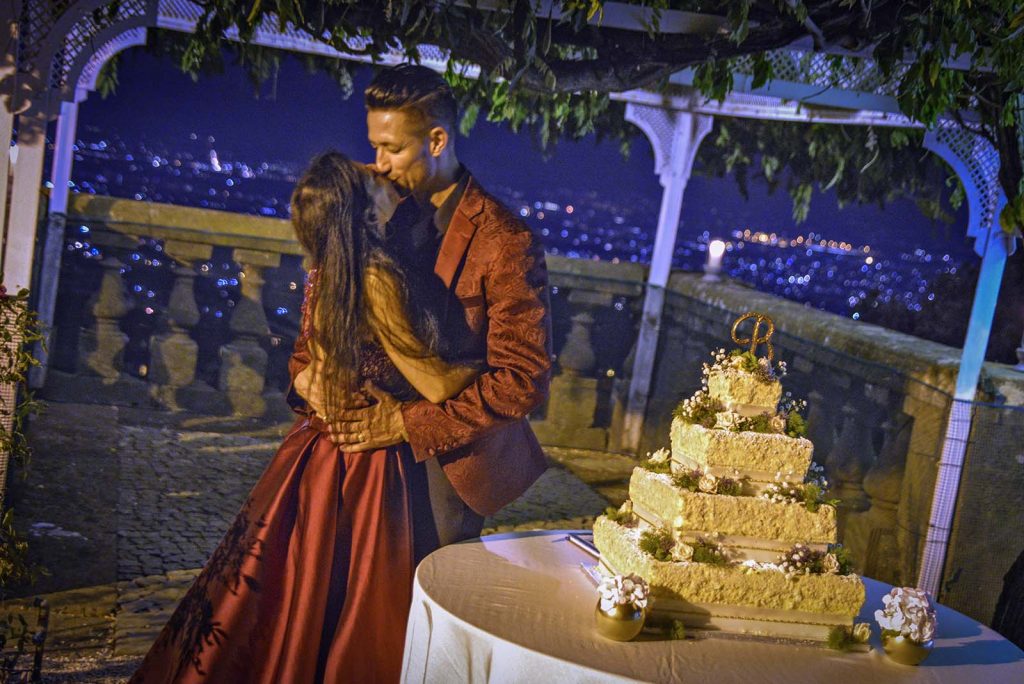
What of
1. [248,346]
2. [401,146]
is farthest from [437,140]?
[248,346]

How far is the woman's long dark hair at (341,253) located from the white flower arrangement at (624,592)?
4.37 feet

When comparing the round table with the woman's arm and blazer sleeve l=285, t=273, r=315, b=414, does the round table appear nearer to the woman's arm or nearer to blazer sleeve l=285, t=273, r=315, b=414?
the woman's arm

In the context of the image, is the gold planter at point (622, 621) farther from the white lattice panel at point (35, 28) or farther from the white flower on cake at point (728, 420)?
the white lattice panel at point (35, 28)

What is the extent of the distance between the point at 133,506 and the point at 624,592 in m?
4.35

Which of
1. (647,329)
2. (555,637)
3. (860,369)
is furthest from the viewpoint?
(647,329)

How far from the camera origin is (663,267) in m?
8.43

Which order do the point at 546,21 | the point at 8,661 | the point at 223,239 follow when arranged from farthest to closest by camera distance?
the point at 223,239 → the point at 546,21 → the point at 8,661

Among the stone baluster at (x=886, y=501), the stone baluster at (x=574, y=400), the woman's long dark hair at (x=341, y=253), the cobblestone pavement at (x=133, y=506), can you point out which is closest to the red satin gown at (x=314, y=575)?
the woman's long dark hair at (x=341, y=253)

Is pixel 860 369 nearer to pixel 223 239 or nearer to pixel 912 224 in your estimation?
pixel 223 239

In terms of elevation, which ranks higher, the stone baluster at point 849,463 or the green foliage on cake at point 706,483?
the green foliage on cake at point 706,483

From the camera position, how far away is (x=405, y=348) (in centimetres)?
418

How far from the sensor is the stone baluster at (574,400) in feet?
25.6

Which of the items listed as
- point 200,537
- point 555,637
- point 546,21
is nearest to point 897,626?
point 555,637

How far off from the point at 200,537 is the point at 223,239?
6.71 ft
